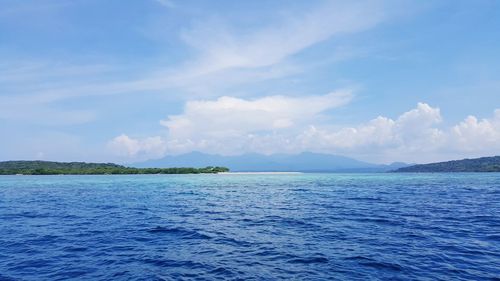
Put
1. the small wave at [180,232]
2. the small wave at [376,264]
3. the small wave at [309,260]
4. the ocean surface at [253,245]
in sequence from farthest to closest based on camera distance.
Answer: the small wave at [180,232], the small wave at [309,260], the small wave at [376,264], the ocean surface at [253,245]

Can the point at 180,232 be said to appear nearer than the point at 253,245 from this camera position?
No

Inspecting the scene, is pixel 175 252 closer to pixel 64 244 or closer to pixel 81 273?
pixel 81 273

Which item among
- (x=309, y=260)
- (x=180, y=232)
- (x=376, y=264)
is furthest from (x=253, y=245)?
(x=376, y=264)

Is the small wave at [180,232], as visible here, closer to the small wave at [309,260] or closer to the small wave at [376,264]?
the small wave at [309,260]

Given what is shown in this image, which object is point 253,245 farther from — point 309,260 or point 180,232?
point 180,232

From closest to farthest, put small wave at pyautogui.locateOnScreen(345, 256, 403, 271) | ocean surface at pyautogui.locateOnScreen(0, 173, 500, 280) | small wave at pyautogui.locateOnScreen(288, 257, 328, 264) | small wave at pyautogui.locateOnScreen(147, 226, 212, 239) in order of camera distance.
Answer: ocean surface at pyautogui.locateOnScreen(0, 173, 500, 280) → small wave at pyautogui.locateOnScreen(345, 256, 403, 271) → small wave at pyautogui.locateOnScreen(288, 257, 328, 264) → small wave at pyautogui.locateOnScreen(147, 226, 212, 239)

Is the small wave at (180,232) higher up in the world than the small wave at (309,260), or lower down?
lower down

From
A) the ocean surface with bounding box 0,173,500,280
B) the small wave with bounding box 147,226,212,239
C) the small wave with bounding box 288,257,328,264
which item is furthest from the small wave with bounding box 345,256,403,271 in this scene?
the small wave with bounding box 147,226,212,239

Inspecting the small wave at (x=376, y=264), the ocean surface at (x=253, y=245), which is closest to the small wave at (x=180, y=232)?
the ocean surface at (x=253, y=245)

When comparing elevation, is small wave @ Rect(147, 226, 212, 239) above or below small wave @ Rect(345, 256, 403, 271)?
below

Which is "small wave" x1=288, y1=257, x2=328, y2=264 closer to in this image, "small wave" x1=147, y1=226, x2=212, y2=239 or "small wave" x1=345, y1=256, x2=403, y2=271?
"small wave" x1=345, y1=256, x2=403, y2=271

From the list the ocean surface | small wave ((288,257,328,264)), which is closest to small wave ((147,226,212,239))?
the ocean surface

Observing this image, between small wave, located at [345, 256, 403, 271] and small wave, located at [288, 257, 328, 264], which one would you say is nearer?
small wave, located at [345, 256, 403, 271]

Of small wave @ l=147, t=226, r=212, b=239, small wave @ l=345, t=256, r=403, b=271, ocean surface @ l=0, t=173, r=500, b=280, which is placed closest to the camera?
ocean surface @ l=0, t=173, r=500, b=280
